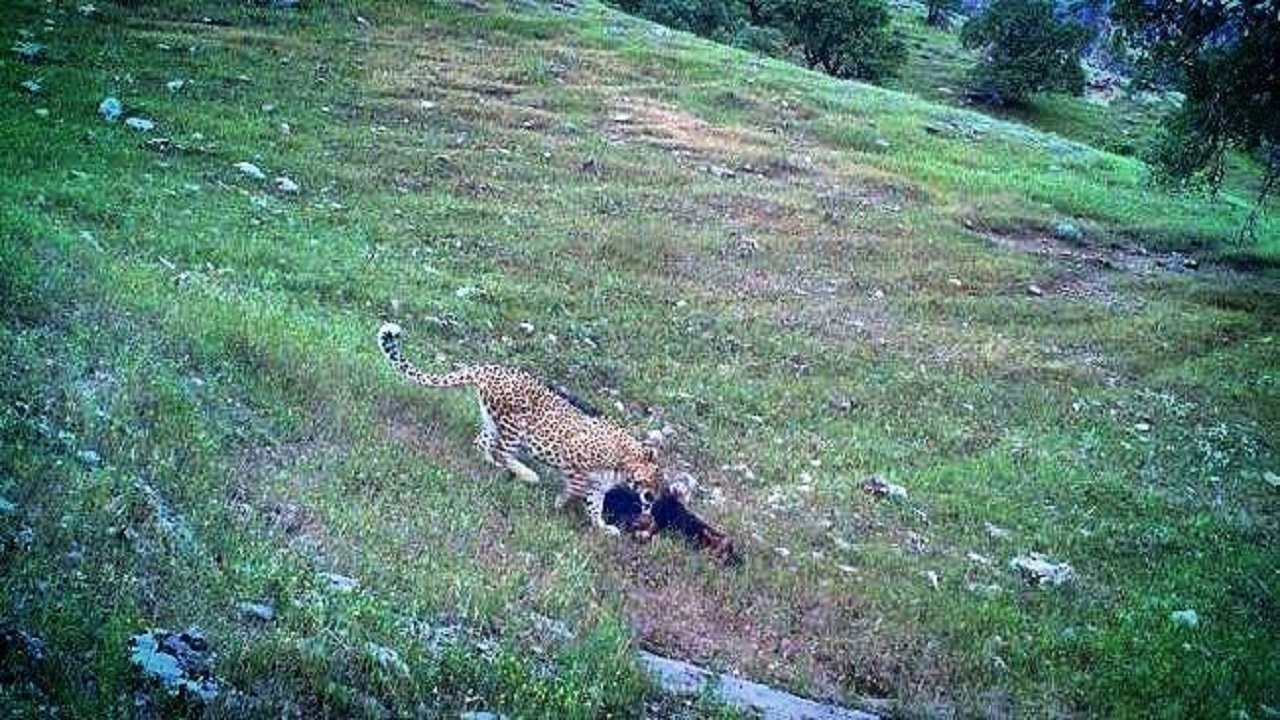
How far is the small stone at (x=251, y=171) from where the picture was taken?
24.9 m

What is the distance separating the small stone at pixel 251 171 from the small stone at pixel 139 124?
9.00 ft

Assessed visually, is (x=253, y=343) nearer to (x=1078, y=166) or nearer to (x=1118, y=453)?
(x=1118, y=453)

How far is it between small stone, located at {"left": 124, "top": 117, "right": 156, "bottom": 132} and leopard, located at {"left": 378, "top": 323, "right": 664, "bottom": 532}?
15123mm

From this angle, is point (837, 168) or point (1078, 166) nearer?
point (837, 168)

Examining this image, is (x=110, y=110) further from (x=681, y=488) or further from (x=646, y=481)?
(x=646, y=481)

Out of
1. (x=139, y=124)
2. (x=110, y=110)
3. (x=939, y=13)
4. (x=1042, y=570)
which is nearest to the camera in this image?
(x=1042, y=570)

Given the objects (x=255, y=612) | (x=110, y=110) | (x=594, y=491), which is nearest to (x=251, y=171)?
(x=110, y=110)

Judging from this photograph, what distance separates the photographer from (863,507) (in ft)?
50.7

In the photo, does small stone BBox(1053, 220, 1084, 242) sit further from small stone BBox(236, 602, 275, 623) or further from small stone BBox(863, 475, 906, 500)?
small stone BBox(236, 602, 275, 623)

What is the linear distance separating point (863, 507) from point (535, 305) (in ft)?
27.2

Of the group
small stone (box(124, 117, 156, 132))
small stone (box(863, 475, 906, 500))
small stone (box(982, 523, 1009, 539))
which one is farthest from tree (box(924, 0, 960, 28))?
small stone (box(982, 523, 1009, 539))

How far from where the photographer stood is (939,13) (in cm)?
11144

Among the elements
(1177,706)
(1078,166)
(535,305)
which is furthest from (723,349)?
(1078,166)

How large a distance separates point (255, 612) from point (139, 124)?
70.7ft
